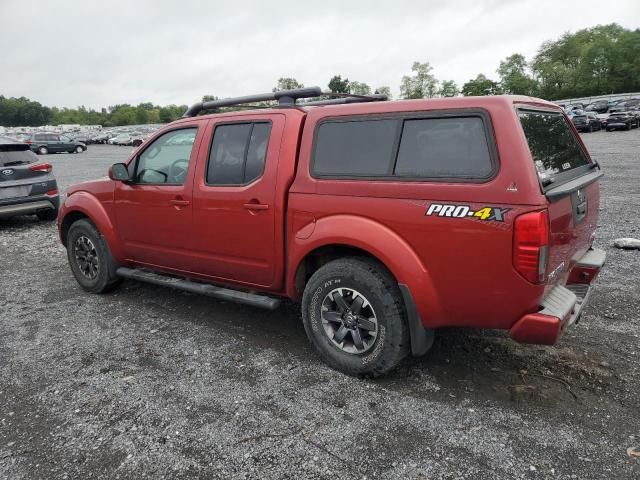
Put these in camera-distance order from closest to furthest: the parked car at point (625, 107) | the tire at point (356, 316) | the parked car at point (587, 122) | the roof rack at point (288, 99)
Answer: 1. the tire at point (356, 316)
2. the roof rack at point (288, 99)
3. the parked car at point (587, 122)
4. the parked car at point (625, 107)

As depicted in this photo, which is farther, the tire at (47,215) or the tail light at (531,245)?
the tire at (47,215)

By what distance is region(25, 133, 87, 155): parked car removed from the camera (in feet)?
125

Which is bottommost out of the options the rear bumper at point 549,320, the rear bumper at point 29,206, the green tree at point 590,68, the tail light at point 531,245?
the rear bumper at point 29,206

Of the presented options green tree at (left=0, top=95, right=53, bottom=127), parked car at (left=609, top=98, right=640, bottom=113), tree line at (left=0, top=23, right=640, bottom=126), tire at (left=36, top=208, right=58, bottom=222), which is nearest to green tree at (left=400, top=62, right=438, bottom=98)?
tree line at (left=0, top=23, right=640, bottom=126)

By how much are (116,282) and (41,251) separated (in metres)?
3.07

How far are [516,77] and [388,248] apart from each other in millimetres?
102121

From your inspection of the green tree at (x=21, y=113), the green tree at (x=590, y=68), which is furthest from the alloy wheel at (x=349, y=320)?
the green tree at (x=21, y=113)

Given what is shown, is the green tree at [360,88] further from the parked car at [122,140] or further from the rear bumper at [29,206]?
the rear bumper at [29,206]

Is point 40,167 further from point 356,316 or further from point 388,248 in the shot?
point 388,248

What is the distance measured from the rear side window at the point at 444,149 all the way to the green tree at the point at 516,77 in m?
93.1

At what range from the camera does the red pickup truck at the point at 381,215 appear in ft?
9.12

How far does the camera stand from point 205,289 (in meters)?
4.23

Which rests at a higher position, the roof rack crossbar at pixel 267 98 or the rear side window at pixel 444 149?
the roof rack crossbar at pixel 267 98

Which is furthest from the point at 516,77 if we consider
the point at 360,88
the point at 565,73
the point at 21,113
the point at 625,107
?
the point at 21,113
